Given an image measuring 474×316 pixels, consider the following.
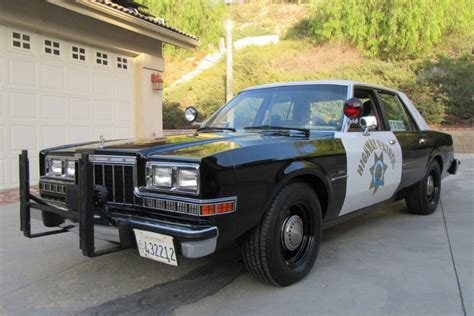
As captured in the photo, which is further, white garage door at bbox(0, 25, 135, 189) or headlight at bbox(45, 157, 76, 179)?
white garage door at bbox(0, 25, 135, 189)

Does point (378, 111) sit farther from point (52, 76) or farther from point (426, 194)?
point (52, 76)

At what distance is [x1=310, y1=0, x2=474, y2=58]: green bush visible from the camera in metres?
21.8

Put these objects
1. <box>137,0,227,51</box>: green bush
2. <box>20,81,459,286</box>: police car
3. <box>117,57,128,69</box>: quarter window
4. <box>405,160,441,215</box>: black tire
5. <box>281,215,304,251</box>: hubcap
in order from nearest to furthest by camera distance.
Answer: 1. <box>20,81,459,286</box>: police car
2. <box>281,215,304,251</box>: hubcap
3. <box>405,160,441,215</box>: black tire
4. <box>117,57,128,69</box>: quarter window
5. <box>137,0,227,51</box>: green bush

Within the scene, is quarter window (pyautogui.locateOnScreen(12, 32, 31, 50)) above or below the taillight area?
above

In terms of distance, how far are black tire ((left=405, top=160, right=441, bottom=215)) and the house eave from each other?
6251 mm

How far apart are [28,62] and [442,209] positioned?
23.2 feet

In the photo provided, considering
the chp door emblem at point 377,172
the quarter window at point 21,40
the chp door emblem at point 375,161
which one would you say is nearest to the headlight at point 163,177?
the chp door emblem at point 375,161

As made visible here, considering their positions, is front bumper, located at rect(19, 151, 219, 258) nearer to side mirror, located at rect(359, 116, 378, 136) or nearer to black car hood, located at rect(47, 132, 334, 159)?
black car hood, located at rect(47, 132, 334, 159)

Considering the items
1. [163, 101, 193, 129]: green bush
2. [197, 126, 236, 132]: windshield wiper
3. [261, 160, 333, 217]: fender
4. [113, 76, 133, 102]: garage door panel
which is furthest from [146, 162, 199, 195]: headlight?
[163, 101, 193, 129]: green bush

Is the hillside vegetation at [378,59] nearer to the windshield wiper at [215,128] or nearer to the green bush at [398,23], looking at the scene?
the green bush at [398,23]

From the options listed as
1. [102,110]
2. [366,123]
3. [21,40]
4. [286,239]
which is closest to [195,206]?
[286,239]

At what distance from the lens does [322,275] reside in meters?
3.57

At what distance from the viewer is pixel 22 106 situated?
7.64m

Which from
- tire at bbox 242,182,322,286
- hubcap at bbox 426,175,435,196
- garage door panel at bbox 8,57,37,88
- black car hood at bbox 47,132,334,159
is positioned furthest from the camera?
garage door panel at bbox 8,57,37,88
